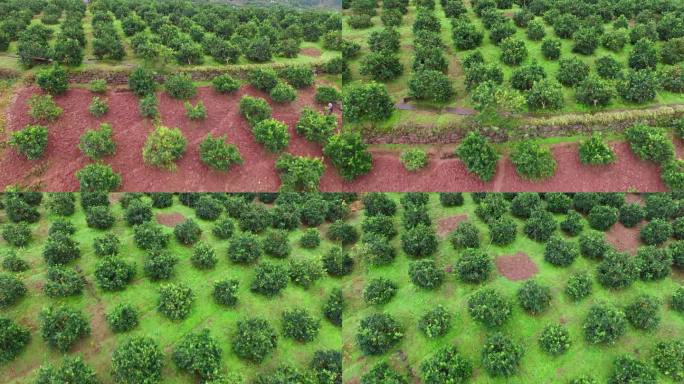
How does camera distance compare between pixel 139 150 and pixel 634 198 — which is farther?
pixel 634 198

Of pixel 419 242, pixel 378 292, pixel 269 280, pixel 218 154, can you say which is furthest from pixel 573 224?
pixel 218 154

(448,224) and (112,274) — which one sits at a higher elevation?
(112,274)

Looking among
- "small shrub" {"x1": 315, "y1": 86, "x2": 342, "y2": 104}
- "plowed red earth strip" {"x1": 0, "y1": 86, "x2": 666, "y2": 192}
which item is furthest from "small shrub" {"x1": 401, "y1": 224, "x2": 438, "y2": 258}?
"small shrub" {"x1": 315, "y1": 86, "x2": 342, "y2": 104}

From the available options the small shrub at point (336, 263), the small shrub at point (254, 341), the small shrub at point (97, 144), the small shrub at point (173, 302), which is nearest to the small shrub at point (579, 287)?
the small shrub at point (336, 263)

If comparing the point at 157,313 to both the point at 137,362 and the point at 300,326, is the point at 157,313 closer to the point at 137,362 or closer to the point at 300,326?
the point at 137,362

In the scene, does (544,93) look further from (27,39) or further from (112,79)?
(27,39)

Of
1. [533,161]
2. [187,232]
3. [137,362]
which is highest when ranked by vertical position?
[533,161]
